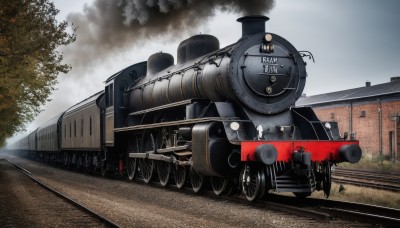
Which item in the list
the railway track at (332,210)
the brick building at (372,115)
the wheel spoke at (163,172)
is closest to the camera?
the railway track at (332,210)

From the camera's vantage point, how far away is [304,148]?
9.07 metres

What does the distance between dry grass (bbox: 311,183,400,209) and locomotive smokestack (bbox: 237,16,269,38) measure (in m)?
4.22

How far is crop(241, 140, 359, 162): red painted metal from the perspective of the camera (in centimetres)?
884

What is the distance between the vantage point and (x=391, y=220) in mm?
6723

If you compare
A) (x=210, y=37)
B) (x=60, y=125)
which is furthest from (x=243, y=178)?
(x=60, y=125)

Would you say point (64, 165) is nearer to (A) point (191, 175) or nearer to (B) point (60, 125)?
(B) point (60, 125)

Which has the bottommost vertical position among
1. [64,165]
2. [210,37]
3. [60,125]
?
[64,165]

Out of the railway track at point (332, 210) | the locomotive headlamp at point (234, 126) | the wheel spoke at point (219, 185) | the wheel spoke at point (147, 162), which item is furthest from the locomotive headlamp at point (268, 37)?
the wheel spoke at point (147, 162)

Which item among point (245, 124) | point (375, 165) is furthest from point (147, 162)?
point (375, 165)

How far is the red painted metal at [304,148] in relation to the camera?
29.0ft

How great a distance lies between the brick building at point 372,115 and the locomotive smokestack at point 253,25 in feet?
66.6

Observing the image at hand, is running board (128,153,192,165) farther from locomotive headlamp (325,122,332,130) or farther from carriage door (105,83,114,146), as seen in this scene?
locomotive headlamp (325,122,332,130)

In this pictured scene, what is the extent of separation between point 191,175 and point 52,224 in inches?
187

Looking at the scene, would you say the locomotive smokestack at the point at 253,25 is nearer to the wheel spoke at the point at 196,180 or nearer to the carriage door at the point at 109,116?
the wheel spoke at the point at 196,180
